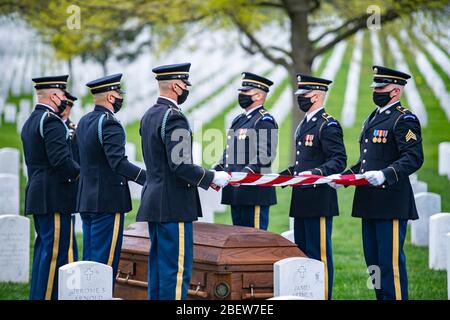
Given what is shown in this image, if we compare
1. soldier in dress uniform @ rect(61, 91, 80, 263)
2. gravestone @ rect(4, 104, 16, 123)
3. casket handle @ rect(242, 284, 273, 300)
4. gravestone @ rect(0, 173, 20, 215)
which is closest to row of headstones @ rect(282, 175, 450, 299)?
casket handle @ rect(242, 284, 273, 300)

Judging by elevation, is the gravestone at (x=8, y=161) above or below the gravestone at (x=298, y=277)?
above

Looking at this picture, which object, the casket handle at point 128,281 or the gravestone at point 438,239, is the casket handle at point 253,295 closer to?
the casket handle at point 128,281

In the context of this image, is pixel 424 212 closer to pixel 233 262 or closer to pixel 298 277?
pixel 233 262

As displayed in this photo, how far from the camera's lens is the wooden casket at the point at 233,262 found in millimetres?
7730

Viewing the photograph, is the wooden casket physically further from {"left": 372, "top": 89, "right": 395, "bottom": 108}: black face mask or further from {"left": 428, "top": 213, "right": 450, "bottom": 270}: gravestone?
{"left": 428, "top": 213, "right": 450, "bottom": 270}: gravestone

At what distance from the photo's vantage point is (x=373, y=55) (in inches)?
1388

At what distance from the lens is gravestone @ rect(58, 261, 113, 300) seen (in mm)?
7055

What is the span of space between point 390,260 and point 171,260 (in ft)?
6.06

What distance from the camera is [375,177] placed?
8047 millimetres

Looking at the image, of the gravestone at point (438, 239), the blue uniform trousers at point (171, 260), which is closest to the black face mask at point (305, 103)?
the blue uniform trousers at point (171, 260)

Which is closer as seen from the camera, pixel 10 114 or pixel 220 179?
pixel 220 179

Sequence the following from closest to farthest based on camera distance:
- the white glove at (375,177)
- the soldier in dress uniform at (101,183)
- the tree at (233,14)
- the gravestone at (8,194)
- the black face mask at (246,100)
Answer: the white glove at (375,177)
the soldier in dress uniform at (101,183)
the black face mask at (246,100)
the gravestone at (8,194)
the tree at (233,14)

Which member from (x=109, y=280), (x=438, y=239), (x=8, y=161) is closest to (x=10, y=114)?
(x=8, y=161)

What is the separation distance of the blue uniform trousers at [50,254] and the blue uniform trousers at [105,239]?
271mm
